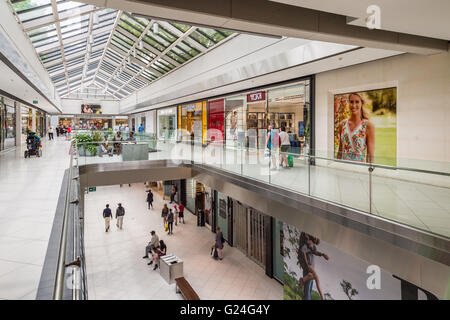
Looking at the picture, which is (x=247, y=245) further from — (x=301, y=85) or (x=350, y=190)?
(x=350, y=190)

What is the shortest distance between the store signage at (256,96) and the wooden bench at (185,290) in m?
8.87

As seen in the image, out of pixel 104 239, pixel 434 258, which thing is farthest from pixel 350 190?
pixel 104 239

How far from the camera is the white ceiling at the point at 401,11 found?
4.16m

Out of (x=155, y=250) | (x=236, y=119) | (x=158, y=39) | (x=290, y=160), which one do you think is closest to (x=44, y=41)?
(x=158, y=39)

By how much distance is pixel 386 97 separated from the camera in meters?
8.70

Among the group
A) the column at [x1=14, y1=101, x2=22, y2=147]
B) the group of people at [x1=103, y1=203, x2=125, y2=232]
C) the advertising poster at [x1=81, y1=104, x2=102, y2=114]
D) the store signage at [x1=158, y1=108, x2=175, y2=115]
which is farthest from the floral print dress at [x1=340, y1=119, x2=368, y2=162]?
the advertising poster at [x1=81, y1=104, x2=102, y2=114]

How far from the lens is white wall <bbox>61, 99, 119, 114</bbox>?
141 feet

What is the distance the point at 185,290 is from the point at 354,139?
290 inches

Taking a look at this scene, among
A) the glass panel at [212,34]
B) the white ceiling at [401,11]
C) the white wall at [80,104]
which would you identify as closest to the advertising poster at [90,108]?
the white wall at [80,104]

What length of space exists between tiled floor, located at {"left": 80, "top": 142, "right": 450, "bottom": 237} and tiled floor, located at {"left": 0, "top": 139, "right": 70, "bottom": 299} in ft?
16.9

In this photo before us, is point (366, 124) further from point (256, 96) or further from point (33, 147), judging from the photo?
point (33, 147)

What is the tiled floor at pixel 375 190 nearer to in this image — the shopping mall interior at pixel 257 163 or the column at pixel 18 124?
the shopping mall interior at pixel 257 163

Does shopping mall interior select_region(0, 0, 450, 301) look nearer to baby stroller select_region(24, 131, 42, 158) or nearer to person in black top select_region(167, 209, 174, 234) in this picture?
baby stroller select_region(24, 131, 42, 158)
